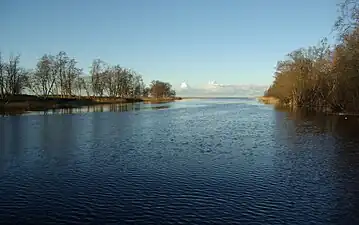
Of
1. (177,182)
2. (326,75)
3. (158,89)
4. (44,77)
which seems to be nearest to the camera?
(177,182)

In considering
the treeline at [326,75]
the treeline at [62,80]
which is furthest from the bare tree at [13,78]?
the treeline at [326,75]

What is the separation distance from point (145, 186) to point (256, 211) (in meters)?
3.70

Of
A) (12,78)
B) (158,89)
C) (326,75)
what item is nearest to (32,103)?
(12,78)

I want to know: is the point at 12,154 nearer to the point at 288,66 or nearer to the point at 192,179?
the point at 192,179

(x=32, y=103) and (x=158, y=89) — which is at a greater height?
(x=158, y=89)

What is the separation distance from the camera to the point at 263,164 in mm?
13969

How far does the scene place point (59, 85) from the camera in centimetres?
7950

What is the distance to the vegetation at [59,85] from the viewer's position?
6531cm

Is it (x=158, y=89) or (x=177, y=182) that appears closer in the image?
(x=177, y=182)

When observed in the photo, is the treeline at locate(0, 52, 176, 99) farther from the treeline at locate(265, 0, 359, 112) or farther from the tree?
the treeline at locate(265, 0, 359, 112)

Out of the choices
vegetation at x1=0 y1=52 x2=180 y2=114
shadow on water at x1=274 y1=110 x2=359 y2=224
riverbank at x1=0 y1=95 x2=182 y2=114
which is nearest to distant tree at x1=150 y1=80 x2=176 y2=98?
vegetation at x1=0 y1=52 x2=180 y2=114

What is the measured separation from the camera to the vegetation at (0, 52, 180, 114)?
65.3 meters

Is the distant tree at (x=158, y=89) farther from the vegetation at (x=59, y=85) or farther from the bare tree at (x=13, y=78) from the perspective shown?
the bare tree at (x=13, y=78)

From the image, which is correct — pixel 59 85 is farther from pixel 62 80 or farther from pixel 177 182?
pixel 177 182
